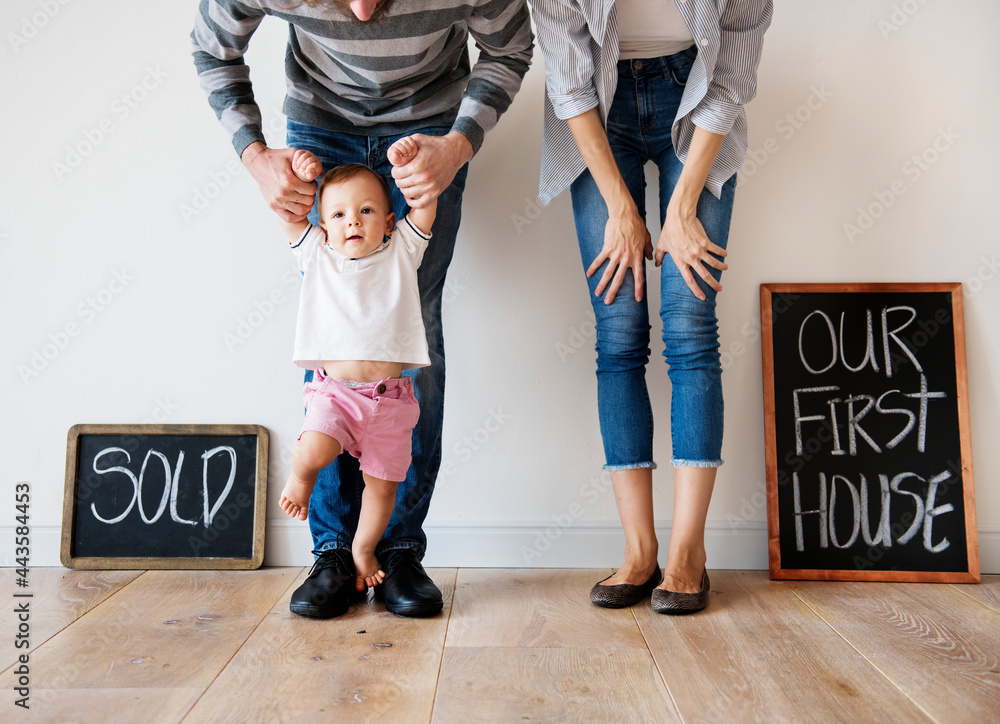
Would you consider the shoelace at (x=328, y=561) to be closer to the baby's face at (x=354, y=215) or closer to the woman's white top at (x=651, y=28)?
the baby's face at (x=354, y=215)

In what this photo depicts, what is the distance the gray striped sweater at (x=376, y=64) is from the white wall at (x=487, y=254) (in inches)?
10.3

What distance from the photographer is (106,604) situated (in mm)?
1310

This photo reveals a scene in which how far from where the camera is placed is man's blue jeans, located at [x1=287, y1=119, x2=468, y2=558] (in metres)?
1.36

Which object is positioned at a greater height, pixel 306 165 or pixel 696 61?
pixel 696 61

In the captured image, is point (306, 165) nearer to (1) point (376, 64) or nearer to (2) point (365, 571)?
(1) point (376, 64)

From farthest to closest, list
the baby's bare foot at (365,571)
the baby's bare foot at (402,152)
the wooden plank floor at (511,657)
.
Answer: the baby's bare foot at (365,571) → the baby's bare foot at (402,152) → the wooden plank floor at (511,657)

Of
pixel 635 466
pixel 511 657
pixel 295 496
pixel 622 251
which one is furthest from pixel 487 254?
pixel 511 657

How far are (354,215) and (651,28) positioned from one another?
65 centimetres

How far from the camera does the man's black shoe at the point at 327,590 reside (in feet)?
3.98

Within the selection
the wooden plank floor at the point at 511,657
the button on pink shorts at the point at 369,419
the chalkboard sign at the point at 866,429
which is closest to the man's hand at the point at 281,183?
the button on pink shorts at the point at 369,419

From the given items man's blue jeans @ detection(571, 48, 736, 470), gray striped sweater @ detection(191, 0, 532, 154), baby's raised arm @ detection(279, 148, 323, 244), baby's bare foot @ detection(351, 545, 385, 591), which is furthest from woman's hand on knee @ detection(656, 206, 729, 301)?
baby's bare foot @ detection(351, 545, 385, 591)

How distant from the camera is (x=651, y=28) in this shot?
1318 millimetres

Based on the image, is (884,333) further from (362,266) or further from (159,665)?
(159,665)

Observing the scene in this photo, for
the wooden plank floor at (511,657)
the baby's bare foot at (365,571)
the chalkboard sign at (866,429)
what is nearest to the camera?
the wooden plank floor at (511,657)
